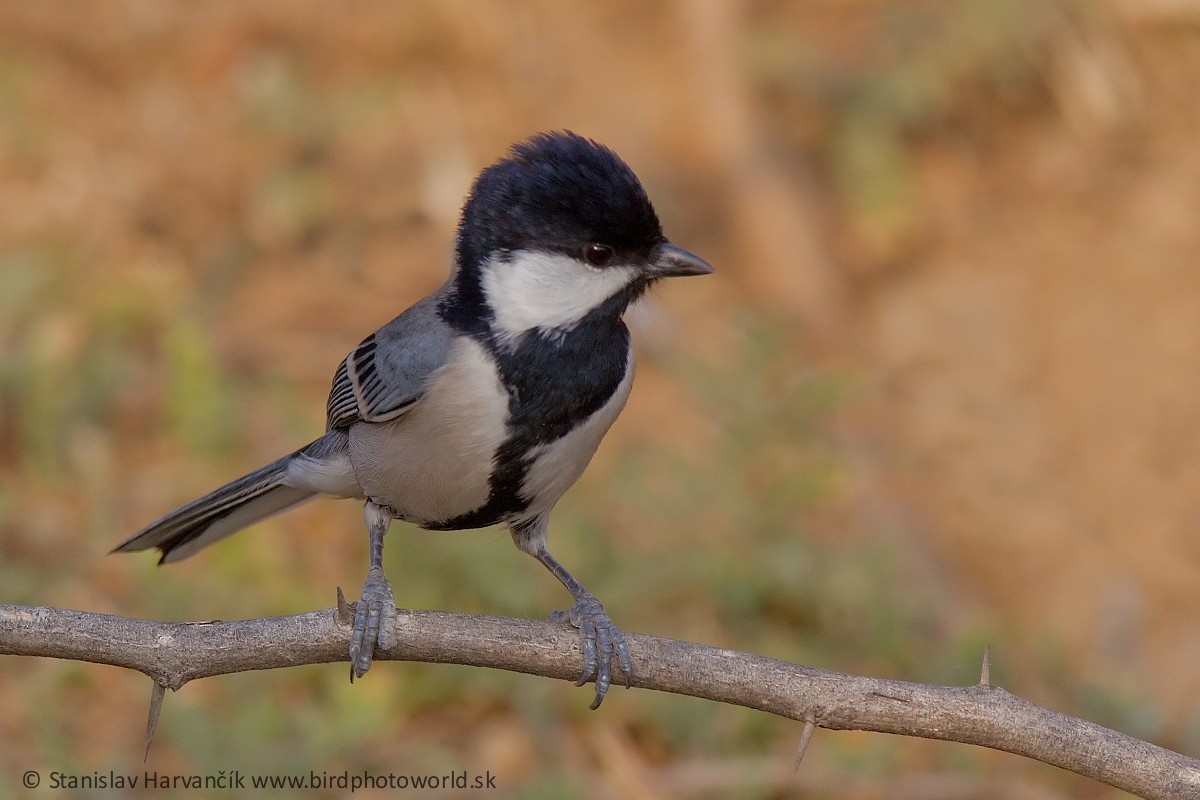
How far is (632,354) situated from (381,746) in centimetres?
237

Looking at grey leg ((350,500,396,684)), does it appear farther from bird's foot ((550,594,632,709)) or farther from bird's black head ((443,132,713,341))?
bird's black head ((443,132,713,341))

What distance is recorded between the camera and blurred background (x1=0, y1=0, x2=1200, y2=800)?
5305 mm

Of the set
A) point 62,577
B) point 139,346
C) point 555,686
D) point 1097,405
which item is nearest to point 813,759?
point 555,686

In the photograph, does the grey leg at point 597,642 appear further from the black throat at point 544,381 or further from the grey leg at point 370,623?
the grey leg at point 370,623

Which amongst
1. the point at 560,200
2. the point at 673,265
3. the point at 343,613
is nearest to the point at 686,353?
the point at 673,265

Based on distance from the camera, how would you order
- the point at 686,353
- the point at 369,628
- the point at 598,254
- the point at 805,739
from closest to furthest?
the point at 805,739 < the point at 369,628 < the point at 598,254 < the point at 686,353

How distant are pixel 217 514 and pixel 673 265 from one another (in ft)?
5.01

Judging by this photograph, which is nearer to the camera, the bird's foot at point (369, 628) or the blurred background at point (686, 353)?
the bird's foot at point (369, 628)

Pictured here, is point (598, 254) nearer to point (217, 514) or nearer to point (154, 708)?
point (217, 514)

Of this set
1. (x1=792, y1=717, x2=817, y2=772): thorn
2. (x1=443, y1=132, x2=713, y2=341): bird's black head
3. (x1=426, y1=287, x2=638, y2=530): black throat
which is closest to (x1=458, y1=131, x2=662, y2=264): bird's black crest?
(x1=443, y1=132, x2=713, y2=341): bird's black head

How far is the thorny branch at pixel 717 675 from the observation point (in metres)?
2.87

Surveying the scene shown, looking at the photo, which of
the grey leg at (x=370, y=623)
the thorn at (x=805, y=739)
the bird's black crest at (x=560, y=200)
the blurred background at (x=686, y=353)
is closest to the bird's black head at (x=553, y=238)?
the bird's black crest at (x=560, y=200)

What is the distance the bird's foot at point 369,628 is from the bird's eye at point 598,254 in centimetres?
98

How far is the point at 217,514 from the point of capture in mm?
3941
